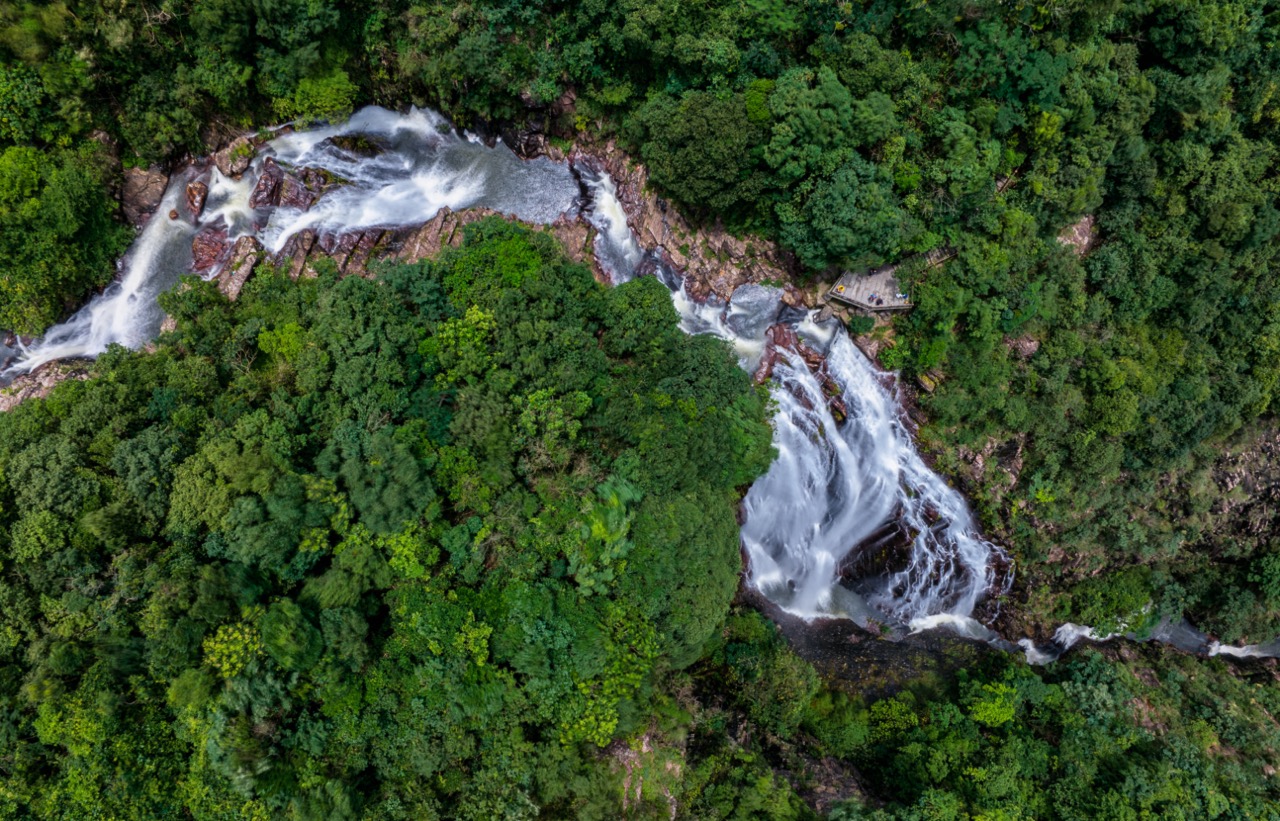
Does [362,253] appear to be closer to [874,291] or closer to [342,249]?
[342,249]

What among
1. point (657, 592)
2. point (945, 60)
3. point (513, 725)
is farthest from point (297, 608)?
point (945, 60)

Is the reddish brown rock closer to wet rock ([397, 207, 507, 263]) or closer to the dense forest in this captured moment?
the dense forest

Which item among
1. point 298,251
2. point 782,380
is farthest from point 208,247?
point 782,380

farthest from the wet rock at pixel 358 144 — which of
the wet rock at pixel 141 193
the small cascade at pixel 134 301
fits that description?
the wet rock at pixel 141 193

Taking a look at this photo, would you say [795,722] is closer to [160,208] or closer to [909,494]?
[909,494]

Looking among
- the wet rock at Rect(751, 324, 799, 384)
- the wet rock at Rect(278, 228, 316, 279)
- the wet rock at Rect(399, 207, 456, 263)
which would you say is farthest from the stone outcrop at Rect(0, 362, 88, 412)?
the wet rock at Rect(751, 324, 799, 384)

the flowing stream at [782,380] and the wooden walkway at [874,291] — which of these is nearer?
the wooden walkway at [874,291]

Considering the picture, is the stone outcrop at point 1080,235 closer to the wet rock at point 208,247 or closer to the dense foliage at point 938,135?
the dense foliage at point 938,135
